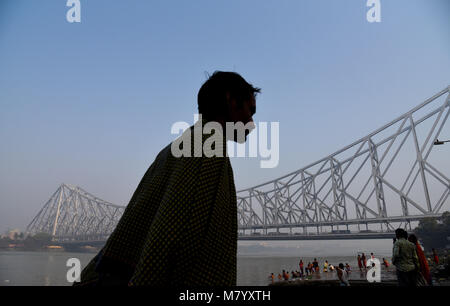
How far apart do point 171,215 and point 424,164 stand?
33.4 m

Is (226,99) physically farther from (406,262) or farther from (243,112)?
(406,262)

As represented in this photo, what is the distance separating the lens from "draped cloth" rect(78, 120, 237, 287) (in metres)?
0.61

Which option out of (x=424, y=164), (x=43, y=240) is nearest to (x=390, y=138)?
(x=424, y=164)

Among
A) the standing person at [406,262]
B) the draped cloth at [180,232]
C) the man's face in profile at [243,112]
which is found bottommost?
the standing person at [406,262]

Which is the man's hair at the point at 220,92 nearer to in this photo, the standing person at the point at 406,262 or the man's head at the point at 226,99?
the man's head at the point at 226,99

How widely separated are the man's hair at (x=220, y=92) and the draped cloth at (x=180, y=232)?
0.61 ft

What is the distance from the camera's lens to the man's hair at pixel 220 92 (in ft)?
3.09

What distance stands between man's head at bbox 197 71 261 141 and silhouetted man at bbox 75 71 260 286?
60mm

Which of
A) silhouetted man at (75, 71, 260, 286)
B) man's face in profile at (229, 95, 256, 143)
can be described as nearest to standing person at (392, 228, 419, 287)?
man's face in profile at (229, 95, 256, 143)

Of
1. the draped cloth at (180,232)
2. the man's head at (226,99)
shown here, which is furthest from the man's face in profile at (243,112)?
the draped cloth at (180,232)

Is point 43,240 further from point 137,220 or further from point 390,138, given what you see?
point 137,220

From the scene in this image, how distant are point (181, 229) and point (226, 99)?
0.48 meters

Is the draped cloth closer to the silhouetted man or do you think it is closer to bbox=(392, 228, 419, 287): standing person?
the silhouetted man
